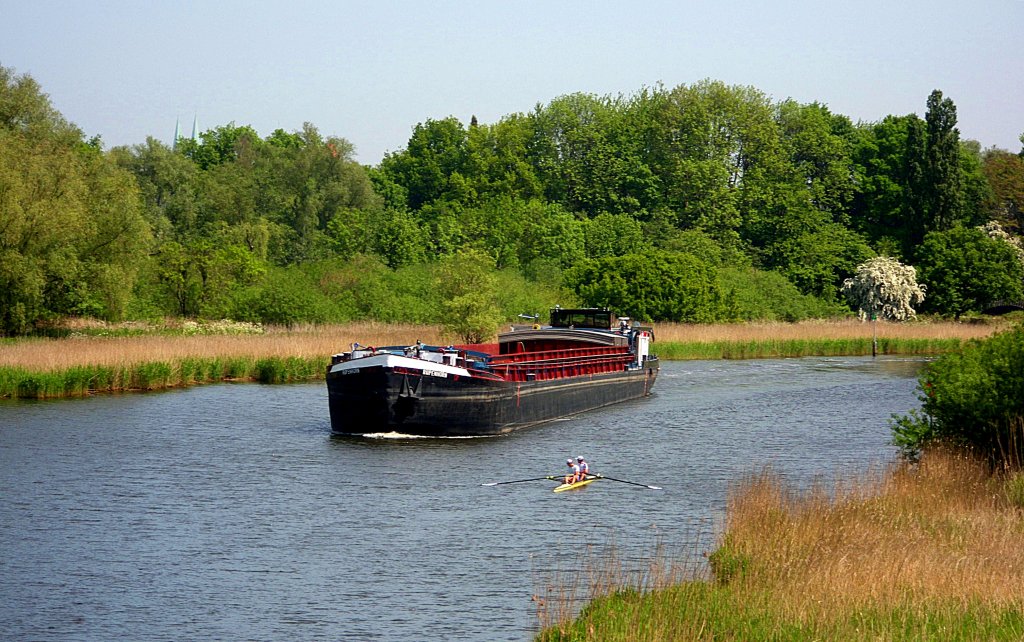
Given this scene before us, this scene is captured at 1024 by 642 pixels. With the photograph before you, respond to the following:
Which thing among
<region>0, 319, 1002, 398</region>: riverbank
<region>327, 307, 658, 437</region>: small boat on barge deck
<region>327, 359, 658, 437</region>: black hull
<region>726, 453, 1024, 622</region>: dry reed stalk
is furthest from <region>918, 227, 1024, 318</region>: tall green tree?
<region>726, 453, 1024, 622</region>: dry reed stalk

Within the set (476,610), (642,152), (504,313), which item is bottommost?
(476,610)

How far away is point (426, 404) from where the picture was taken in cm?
3262

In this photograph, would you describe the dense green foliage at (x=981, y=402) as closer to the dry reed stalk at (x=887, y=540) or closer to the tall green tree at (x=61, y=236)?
the dry reed stalk at (x=887, y=540)

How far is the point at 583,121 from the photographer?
114062 millimetres

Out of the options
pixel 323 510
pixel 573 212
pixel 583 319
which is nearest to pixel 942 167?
pixel 573 212

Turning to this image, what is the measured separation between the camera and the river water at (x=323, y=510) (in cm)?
1731

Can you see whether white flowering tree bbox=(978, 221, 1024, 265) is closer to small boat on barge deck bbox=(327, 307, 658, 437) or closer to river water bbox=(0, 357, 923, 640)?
river water bbox=(0, 357, 923, 640)

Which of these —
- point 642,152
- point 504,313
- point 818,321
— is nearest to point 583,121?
point 642,152

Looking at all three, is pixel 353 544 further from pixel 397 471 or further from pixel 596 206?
pixel 596 206

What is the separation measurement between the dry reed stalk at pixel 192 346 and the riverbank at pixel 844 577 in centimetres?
2920

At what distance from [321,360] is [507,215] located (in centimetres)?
4959

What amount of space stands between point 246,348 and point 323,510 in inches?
1080

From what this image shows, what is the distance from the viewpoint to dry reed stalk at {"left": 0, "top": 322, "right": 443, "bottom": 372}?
42594 millimetres

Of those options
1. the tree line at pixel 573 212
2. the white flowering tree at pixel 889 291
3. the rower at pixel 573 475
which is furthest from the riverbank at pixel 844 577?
the white flowering tree at pixel 889 291
